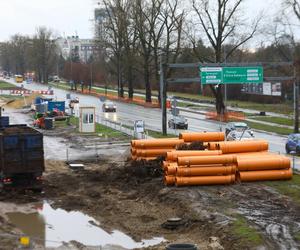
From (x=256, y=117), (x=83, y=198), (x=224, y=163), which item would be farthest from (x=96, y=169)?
(x=256, y=117)

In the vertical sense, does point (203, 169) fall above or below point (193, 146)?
below

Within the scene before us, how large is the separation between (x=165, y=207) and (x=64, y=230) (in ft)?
14.2

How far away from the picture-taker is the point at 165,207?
23109mm

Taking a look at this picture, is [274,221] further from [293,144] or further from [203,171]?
[293,144]

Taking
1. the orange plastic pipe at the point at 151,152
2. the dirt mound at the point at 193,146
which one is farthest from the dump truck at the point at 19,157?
the dirt mound at the point at 193,146

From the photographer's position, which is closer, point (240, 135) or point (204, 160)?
point (204, 160)

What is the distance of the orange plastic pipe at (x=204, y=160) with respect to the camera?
81.9ft

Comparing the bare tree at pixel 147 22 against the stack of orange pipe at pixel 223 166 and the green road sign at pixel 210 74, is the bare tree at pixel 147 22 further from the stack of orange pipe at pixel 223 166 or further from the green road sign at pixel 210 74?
the stack of orange pipe at pixel 223 166

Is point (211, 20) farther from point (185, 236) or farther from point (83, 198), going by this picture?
point (185, 236)

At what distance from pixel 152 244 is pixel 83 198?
787cm

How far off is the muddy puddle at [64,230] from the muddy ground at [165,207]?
1.23 feet

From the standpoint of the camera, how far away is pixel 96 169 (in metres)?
33.1

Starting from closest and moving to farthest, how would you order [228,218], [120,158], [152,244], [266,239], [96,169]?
[266,239] → [152,244] → [228,218] → [96,169] → [120,158]

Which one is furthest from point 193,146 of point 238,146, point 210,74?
point 210,74
